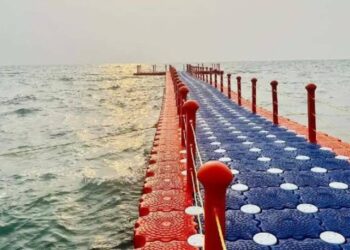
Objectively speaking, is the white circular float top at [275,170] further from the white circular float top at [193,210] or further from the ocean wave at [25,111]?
the ocean wave at [25,111]

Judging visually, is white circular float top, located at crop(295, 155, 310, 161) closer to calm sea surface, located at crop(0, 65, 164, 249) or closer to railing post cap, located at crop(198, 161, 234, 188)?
calm sea surface, located at crop(0, 65, 164, 249)

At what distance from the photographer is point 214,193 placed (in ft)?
7.63

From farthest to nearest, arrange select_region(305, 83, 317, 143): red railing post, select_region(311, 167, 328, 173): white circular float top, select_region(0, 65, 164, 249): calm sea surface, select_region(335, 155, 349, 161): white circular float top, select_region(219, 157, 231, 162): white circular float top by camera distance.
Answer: select_region(305, 83, 317, 143): red railing post < select_region(219, 157, 231, 162): white circular float top < select_region(335, 155, 349, 161): white circular float top < select_region(0, 65, 164, 249): calm sea surface < select_region(311, 167, 328, 173): white circular float top

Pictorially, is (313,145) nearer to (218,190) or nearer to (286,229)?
(286,229)

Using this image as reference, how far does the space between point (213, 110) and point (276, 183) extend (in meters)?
8.77

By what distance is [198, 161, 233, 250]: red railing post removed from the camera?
225 centimetres

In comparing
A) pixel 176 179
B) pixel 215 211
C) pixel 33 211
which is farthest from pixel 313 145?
pixel 33 211

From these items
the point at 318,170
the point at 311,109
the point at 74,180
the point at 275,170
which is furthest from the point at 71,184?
the point at 311,109

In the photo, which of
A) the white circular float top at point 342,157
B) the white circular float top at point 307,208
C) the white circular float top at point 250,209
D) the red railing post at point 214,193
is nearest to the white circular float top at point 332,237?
the white circular float top at point 307,208

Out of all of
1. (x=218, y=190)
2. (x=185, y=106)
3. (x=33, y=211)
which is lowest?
(x=33, y=211)

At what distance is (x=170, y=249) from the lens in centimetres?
349

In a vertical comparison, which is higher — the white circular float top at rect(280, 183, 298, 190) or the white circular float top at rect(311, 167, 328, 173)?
the white circular float top at rect(311, 167, 328, 173)

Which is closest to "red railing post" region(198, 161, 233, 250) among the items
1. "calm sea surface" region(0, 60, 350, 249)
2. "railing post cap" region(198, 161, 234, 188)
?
"railing post cap" region(198, 161, 234, 188)

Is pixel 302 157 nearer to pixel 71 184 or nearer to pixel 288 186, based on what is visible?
pixel 288 186
